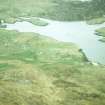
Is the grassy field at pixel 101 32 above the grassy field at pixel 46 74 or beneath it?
above

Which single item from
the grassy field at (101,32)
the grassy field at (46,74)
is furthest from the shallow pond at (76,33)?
the grassy field at (46,74)

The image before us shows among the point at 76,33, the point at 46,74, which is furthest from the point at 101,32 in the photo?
the point at 46,74

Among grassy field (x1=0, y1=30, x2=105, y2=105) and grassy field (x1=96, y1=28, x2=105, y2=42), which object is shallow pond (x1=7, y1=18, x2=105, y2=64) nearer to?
grassy field (x1=96, y1=28, x2=105, y2=42)

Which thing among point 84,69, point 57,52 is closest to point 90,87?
point 84,69

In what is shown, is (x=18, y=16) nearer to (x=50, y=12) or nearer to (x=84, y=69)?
(x=50, y=12)

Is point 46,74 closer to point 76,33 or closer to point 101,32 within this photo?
point 76,33

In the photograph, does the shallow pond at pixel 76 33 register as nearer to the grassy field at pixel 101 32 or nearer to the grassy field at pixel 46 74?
the grassy field at pixel 101 32

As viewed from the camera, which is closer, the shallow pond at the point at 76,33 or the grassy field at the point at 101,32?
the shallow pond at the point at 76,33
